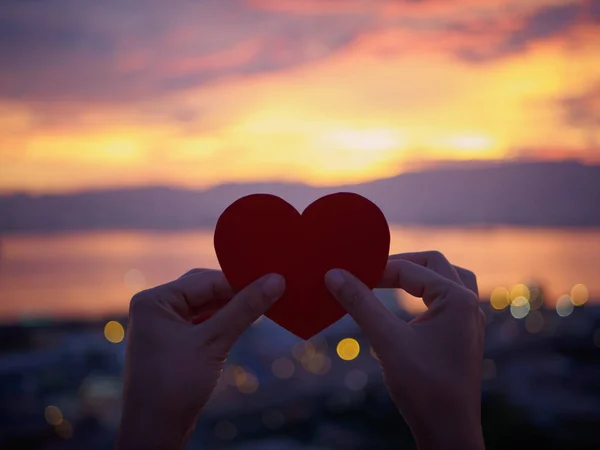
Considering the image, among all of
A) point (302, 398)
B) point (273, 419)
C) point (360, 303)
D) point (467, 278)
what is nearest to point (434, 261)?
point (467, 278)

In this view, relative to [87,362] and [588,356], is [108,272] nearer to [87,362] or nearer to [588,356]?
[87,362]

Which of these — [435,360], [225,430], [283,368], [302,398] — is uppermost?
[435,360]

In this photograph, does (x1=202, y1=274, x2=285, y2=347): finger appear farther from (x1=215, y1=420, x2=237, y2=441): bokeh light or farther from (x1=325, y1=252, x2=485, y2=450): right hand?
(x1=215, y1=420, x2=237, y2=441): bokeh light

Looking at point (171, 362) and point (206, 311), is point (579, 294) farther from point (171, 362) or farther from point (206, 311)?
point (171, 362)

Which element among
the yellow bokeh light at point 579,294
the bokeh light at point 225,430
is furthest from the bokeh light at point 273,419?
the yellow bokeh light at point 579,294

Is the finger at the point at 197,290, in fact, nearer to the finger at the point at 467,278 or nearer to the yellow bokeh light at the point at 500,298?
the finger at the point at 467,278

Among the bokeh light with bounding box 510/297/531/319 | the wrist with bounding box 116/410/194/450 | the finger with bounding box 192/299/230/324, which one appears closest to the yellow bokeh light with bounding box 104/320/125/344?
the bokeh light with bounding box 510/297/531/319
